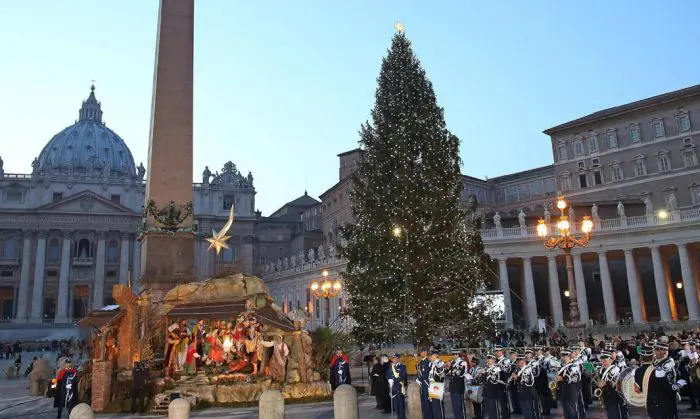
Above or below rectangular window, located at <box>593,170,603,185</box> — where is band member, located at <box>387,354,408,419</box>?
below

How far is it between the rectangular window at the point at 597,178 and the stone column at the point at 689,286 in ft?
61.2

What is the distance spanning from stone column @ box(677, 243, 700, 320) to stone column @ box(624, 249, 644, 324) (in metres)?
2.85

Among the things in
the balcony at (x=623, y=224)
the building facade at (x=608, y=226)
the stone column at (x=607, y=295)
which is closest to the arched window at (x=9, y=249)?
the building facade at (x=608, y=226)

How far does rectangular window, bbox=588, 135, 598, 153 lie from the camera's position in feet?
183

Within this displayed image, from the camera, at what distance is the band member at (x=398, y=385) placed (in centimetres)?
1234

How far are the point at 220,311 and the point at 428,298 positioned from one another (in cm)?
805

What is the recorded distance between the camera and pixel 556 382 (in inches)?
428

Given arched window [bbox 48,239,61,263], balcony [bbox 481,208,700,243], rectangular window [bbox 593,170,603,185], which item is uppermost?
rectangular window [bbox 593,170,603,185]

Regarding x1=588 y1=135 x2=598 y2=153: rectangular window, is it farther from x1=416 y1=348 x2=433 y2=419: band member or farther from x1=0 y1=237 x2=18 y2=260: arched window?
x1=0 y1=237 x2=18 y2=260: arched window

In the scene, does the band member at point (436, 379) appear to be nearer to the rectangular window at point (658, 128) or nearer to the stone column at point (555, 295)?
the stone column at point (555, 295)

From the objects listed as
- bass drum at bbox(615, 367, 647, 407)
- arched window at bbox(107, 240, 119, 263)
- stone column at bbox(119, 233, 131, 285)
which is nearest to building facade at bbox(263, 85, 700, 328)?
stone column at bbox(119, 233, 131, 285)

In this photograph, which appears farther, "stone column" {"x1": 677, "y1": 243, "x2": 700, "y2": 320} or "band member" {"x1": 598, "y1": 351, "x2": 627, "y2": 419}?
"stone column" {"x1": 677, "y1": 243, "x2": 700, "y2": 320}

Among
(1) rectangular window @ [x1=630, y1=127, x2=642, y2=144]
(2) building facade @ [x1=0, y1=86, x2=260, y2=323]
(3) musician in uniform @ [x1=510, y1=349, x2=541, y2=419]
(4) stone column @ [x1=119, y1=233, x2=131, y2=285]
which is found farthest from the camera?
(4) stone column @ [x1=119, y1=233, x2=131, y2=285]

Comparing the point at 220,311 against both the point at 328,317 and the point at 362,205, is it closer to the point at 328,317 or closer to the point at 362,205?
the point at 362,205
